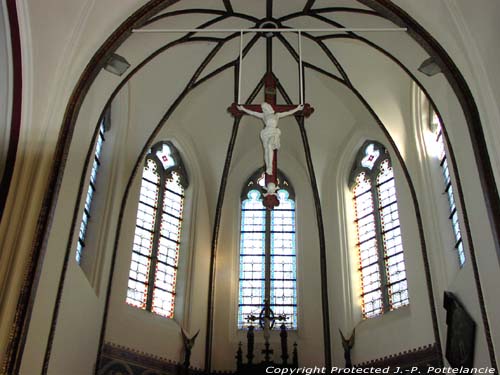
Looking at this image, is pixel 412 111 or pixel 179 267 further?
pixel 179 267

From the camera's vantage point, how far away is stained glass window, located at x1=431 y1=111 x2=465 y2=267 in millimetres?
10383

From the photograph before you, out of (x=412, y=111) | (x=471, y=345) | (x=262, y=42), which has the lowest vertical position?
(x=471, y=345)

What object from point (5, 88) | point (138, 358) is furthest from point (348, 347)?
point (5, 88)

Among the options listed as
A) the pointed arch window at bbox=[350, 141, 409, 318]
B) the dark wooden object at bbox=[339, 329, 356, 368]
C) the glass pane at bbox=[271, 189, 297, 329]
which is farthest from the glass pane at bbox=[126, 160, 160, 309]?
the pointed arch window at bbox=[350, 141, 409, 318]

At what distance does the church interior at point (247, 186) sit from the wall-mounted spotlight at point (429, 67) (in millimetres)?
22

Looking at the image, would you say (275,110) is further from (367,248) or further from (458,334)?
(367,248)

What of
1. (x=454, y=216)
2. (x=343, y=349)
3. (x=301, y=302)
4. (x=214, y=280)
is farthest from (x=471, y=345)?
(x=214, y=280)

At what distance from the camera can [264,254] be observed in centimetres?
1393

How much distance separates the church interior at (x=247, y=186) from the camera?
846 cm

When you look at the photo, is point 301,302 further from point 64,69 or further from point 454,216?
point 64,69

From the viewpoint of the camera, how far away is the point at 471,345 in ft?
30.5

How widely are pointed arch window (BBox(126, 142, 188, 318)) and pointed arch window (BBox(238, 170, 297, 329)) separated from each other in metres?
1.43

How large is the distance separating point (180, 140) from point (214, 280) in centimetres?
299

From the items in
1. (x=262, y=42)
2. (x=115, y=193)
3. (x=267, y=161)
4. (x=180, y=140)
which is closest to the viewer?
(x=267, y=161)
